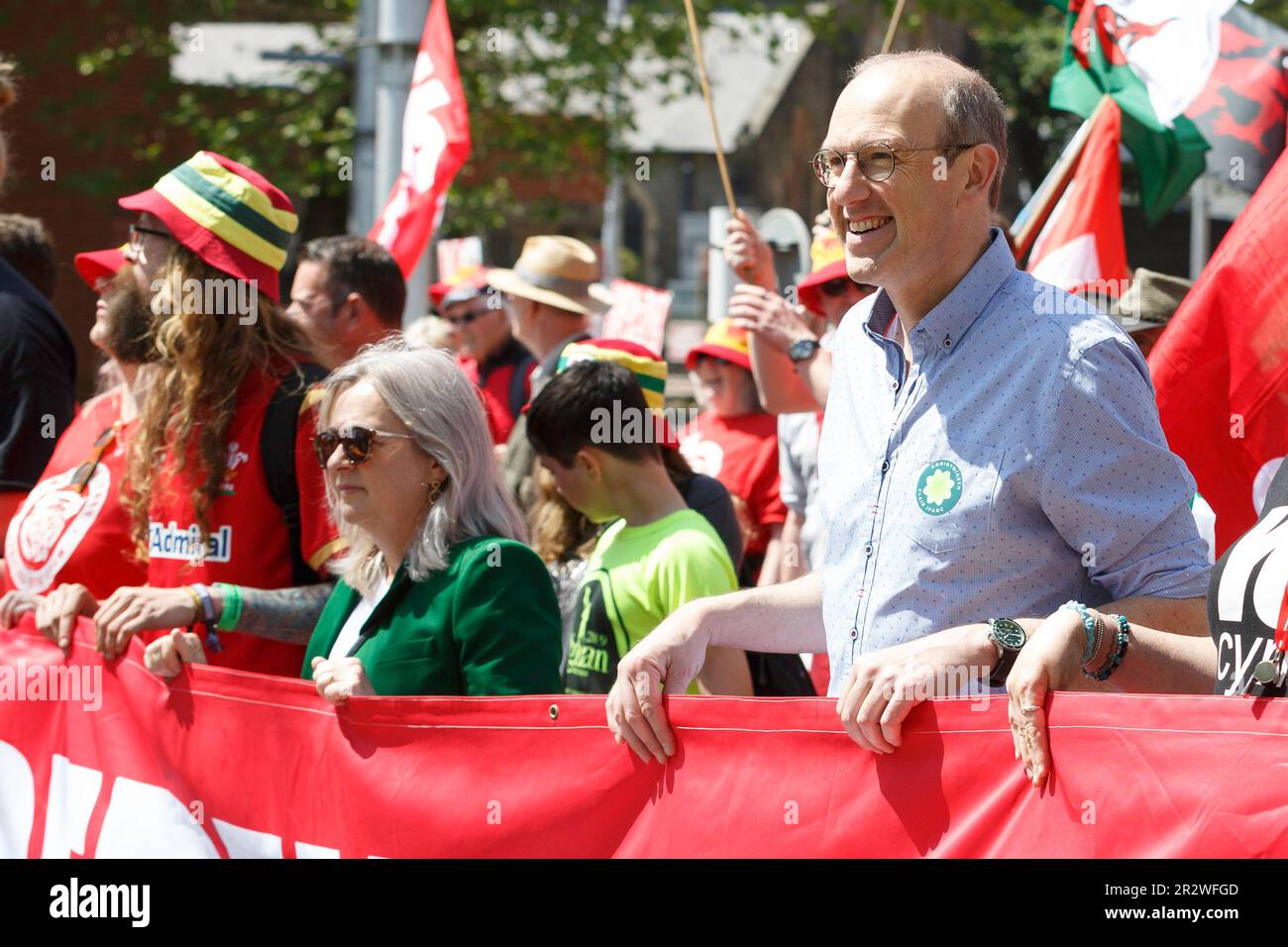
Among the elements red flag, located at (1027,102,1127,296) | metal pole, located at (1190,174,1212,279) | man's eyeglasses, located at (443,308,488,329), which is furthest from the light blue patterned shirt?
metal pole, located at (1190,174,1212,279)

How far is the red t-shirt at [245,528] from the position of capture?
3.69 m

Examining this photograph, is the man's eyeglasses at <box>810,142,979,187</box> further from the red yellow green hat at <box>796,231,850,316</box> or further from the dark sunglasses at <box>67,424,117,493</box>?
the red yellow green hat at <box>796,231,850,316</box>

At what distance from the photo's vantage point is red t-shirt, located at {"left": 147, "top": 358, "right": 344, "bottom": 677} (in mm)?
3689

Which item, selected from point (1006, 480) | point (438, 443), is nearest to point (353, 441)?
point (438, 443)

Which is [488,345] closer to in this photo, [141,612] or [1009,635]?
[141,612]

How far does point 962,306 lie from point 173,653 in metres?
1.87

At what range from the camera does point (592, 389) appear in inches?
176

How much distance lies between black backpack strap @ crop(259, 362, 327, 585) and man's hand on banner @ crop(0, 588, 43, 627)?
28.7 inches

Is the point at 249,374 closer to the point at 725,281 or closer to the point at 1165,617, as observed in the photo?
the point at 1165,617

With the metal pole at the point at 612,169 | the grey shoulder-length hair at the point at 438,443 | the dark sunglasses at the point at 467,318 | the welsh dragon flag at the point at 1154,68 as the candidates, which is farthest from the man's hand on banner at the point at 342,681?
the metal pole at the point at 612,169

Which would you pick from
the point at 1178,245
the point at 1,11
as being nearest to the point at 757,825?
the point at 1,11

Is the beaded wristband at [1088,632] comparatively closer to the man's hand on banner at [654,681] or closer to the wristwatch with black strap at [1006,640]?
the wristwatch with black strap at [1006,640]

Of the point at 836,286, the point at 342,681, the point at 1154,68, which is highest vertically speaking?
the point at 1154,68

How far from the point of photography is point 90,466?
13.1ft
